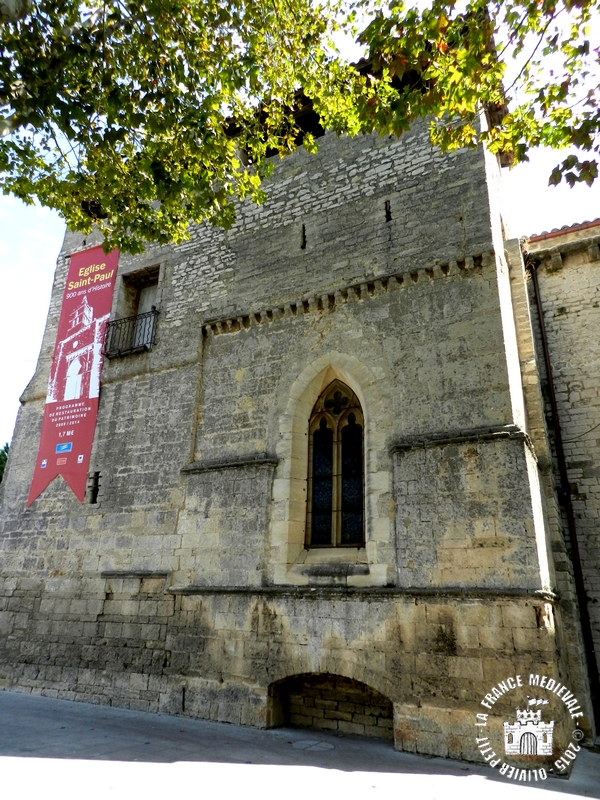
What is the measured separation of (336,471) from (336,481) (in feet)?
0.46

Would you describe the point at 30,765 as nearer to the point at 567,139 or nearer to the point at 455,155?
the point at 567,139

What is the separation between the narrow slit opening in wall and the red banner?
156 millimetres

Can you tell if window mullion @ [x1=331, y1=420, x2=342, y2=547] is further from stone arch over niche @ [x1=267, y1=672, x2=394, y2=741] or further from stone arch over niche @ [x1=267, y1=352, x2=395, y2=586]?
stone arch over niche @ [x1=267, y1=672, x2=394, y2=741]

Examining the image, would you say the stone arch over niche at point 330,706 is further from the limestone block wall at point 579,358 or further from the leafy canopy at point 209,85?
the leafy canopy at point 209,85

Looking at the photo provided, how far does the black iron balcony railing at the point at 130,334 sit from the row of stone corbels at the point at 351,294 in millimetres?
1341

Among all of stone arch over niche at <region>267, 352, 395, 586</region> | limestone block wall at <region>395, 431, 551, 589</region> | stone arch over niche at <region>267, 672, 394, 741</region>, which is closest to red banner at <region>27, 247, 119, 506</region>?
stone arch over niche at <region>267, 352, 395, 586</region>

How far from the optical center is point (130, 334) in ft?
34.9

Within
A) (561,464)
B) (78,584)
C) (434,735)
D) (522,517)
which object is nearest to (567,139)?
(522,517)

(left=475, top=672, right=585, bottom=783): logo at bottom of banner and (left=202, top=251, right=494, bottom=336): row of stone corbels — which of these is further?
(left=202, top=251, right=494, bottom=336): row of stone corbels

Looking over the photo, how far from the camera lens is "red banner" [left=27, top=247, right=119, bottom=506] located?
1011cm

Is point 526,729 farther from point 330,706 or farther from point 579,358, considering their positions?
point 579,358

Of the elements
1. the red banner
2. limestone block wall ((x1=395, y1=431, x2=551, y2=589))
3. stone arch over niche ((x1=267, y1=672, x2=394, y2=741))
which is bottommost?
stone arch over niche ((x1=267, y1=672, x2=394, y2=741))

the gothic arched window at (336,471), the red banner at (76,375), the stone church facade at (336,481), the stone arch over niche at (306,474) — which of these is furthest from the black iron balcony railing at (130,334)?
the gothic arched window at (336,471)

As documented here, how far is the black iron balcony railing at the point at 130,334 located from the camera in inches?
403
